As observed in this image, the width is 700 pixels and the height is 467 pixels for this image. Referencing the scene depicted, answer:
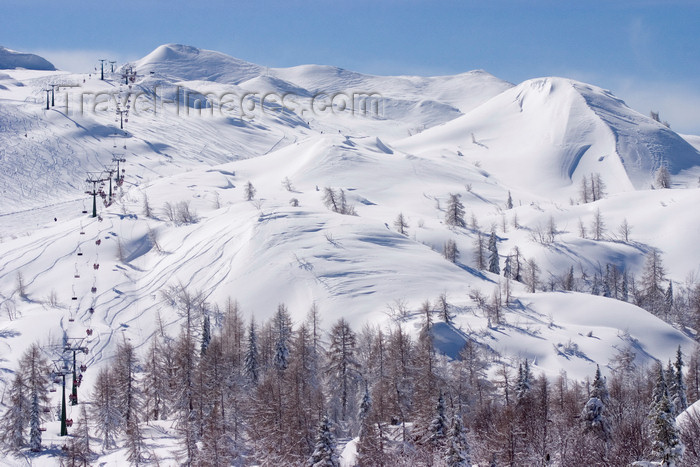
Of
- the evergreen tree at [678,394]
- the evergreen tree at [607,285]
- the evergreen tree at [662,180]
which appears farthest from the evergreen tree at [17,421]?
the evergreen tree at [662,180]

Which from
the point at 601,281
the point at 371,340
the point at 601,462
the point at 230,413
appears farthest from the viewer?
the point at 601,281

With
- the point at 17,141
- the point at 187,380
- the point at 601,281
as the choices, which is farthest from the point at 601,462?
the point at 17,141

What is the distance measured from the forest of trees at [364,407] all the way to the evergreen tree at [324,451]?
2.6 inches

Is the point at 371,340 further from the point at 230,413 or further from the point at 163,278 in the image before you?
the point at 163,278

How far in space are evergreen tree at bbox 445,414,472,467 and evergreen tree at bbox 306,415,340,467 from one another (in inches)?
262

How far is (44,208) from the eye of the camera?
494ft

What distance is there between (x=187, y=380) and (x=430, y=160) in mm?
150816

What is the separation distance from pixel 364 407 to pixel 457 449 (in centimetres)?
1642

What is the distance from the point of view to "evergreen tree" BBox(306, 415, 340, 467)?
39.2 metres

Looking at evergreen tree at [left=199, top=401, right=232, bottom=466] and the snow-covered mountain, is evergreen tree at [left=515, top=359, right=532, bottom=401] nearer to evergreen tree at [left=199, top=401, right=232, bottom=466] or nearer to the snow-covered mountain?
the snow-covered mountain

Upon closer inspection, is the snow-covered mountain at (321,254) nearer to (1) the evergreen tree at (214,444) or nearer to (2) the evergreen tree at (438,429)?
(2) the evergreen tree at (438,429)

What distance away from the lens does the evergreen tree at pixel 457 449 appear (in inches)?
1436

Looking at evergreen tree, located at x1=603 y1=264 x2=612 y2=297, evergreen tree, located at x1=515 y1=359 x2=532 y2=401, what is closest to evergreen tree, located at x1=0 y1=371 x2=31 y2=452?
evergreen tree, located at x1=515 y1=359 x2=532 y2=401

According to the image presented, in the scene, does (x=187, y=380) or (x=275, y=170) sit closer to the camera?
(x=187, y=380)
